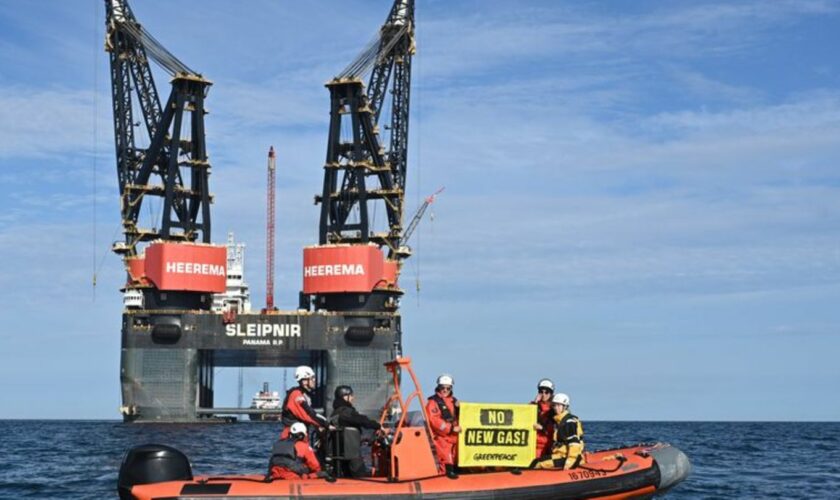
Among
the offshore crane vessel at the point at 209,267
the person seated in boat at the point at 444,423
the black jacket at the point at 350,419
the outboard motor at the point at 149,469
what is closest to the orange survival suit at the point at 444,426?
the person seated in boat at the point at 444,423

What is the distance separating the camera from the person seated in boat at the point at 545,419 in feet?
61.5

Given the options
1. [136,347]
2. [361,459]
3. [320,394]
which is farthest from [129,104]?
[361,459]

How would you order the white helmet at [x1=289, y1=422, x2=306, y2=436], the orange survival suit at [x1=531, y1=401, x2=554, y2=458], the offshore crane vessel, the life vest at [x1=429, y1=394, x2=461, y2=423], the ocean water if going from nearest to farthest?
the white helmet at [x1=289, y1=422, x2=306, y2=436]
the life vest at [x1=429, y1=394, x2=461, y2=423]
the orange survival suit at [x1=531, y1=401, x2=554, y2=458]
the ocean water
the offshore crane vessel

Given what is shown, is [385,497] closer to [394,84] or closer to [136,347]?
[136,347]

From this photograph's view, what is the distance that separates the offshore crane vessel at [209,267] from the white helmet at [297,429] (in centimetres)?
5942

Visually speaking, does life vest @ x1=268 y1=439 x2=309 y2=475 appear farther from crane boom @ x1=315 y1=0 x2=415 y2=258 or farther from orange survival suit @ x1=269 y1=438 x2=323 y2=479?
crane boom @ x1=315 y1=0 x2=415 y2=258

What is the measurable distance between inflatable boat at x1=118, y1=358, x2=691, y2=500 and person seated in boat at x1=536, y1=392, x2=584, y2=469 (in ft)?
0.62

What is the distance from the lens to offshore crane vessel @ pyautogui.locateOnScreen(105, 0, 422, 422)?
3017 inches

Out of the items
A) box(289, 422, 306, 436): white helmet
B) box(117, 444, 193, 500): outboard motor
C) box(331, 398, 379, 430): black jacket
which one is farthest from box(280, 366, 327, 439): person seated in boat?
box(117, 444, 193, 500): outboard motor

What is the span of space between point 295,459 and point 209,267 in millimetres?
61505

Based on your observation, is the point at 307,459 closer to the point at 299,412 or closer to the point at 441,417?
the point at 299,412

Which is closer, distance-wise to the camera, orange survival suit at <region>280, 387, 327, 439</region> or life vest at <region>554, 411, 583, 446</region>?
orange survival suit at <region>280, 387, 327, 439</region>

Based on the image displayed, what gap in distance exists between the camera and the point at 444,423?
59.1 ft

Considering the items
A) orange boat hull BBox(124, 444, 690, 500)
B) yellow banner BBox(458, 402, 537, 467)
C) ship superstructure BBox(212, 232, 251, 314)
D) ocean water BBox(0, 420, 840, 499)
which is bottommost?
ocean water BBox(0, 420, 840, 499)
